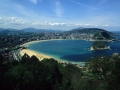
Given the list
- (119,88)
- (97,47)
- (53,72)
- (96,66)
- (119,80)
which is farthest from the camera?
(97,47)

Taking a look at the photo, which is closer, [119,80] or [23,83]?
[119,80]

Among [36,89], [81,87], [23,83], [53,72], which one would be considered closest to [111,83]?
[81,87]

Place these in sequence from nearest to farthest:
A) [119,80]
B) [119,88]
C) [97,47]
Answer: [119,88]
[119,80]
[97,47]

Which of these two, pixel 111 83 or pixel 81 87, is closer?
pixel 111 83

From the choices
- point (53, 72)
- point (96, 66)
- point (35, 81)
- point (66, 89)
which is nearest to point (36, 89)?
point (35, 81)

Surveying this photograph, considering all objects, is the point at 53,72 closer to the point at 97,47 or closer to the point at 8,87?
the point at 8,87

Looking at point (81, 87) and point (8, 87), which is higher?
point (81, 87)

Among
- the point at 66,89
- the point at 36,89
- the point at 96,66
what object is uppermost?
the point at 66,89

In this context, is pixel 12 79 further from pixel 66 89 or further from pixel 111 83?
pixel 111 83

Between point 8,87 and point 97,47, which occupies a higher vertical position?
point 8,87
